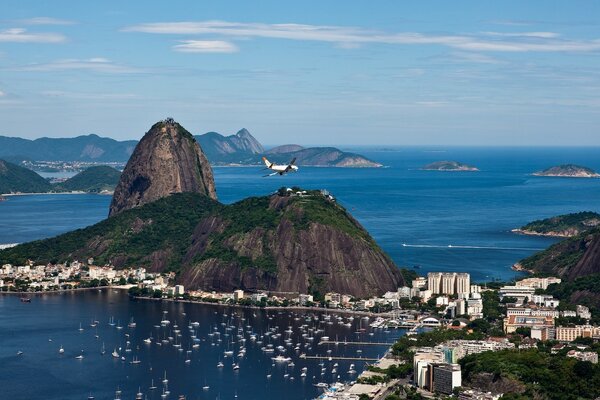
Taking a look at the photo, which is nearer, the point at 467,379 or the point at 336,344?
the point at 467,379

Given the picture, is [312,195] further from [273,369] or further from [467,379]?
[467,379]

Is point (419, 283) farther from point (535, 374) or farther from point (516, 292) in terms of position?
point (535, 374)

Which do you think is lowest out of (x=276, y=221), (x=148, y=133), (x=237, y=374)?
(x=237, y=374)

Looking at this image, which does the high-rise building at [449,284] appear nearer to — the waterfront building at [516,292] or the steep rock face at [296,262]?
the waterfront building at [516,292]

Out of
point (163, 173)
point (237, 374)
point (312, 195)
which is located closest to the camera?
point (237, 374)

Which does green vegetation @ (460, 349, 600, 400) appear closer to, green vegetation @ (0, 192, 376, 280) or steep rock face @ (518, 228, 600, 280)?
steep rock face @ (518, 228, 600, 280)

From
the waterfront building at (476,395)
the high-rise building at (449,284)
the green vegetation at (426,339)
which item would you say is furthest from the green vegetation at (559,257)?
the waterfront building at (476,395)

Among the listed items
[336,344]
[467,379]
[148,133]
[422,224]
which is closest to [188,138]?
[148,133]
